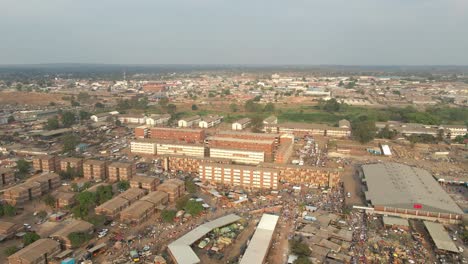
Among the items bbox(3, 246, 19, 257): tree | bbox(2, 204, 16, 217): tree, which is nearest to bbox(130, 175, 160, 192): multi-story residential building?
bbox(2, 204, 16, 217): tree

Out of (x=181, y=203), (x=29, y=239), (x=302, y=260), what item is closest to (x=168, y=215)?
(x=181, y=203)

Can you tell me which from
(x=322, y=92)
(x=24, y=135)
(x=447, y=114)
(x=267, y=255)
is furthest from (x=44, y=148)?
(x=322, y=92)

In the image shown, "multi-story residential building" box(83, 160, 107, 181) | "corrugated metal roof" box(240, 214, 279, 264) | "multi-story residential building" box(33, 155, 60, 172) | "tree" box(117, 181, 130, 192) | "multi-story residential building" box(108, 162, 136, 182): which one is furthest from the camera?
"multi-story residential building" box(33, 155, 60, 172)

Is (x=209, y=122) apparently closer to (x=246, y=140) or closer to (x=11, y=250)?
(x=246, y=140)

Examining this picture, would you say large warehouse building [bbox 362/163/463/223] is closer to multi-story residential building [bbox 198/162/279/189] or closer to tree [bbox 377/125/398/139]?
multi-story residential building [bbox 198/162/279/189]

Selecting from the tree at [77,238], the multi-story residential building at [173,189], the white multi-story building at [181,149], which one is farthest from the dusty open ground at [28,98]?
the tree at [77,238]

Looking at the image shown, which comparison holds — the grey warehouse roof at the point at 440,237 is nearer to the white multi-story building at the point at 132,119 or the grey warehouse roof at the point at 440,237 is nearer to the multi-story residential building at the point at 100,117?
the white multi-story building at the point at 132,119
